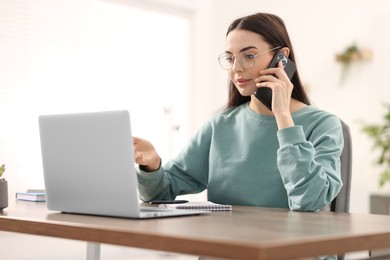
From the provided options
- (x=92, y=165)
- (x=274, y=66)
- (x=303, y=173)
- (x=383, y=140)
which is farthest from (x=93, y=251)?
(x=383, y=140)

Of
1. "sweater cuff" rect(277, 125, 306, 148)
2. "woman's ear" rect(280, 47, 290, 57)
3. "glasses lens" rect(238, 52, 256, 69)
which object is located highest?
"woman's ear" rect(280, 47, 290, 57)

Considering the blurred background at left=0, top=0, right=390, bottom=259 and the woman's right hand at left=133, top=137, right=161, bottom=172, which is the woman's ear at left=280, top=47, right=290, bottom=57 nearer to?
the woman's right hand at left=133, top=137, right=161, bottom=172

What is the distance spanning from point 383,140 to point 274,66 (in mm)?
2771

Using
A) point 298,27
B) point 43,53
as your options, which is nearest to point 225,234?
point 43,53

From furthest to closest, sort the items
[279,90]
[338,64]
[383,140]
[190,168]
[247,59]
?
[338,64]
[383,140]
[190,168]
[247,59]
[279,90]

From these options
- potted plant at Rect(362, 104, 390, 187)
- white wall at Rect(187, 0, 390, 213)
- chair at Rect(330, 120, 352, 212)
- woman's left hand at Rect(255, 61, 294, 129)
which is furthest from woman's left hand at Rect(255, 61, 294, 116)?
white wall at Rect(187, 0, 390, 213)

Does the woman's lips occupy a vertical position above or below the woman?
above

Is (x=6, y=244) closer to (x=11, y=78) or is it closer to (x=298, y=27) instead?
(x=11, y=78)

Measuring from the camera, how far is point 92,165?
139 centimetres

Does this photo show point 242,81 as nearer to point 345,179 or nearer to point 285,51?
point 285,51

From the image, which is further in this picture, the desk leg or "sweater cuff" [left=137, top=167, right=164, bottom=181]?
"sweater cuff" [left=137, top=167, right=164, bottom=181]

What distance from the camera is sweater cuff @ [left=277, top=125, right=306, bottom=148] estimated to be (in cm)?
163

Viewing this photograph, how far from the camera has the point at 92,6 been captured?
470 cm

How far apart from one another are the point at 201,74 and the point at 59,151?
12.9 feet
